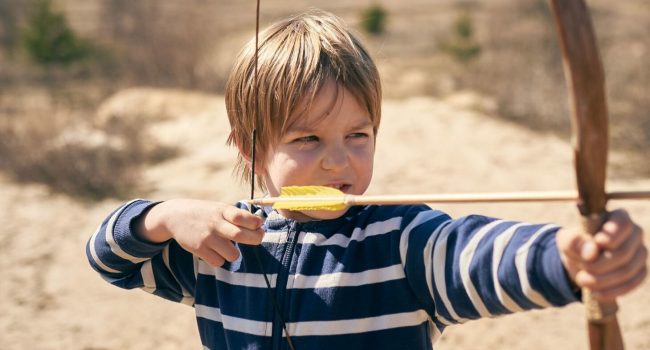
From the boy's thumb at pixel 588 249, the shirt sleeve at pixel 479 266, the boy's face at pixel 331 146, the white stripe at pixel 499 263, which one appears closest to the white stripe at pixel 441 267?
the shirt sleeve at pixel 479 266

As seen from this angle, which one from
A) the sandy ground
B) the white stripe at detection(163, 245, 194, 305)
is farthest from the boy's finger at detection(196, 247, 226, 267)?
the sandy ground

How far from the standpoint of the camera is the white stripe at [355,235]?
149 cm

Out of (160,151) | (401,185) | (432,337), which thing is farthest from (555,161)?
(432,337)

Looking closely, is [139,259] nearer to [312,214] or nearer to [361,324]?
[312,214]

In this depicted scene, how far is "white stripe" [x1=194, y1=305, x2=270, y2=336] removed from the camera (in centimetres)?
156

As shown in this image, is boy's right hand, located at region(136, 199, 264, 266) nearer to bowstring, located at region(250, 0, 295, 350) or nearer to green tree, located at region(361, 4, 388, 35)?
bowstring, located at region(250, 0, 295, 350)

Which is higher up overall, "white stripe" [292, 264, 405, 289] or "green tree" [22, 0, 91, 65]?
"green tree" [22, 0, 91, 65]

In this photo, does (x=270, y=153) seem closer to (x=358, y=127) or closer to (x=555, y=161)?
(x=358, y=127)

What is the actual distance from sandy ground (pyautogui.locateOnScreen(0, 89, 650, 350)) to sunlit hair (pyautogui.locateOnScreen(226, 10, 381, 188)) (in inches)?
98.5

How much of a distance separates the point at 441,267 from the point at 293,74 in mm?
497

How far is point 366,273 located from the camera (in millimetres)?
1490

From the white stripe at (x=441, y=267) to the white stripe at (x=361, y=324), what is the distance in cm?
13

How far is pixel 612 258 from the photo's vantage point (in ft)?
3.13

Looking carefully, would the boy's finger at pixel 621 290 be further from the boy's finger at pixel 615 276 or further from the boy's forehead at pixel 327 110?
the boy's forehead at pixel 327 110
